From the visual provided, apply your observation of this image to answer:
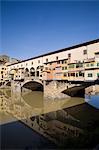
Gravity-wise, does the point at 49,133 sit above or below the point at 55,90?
below

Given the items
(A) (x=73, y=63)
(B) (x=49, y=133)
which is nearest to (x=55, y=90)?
(A) (x=73, y=63)

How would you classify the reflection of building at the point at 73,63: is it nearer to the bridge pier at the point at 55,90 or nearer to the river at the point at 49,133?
the bridge pier at the point at 55,90

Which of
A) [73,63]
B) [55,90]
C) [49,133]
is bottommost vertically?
[49,133]

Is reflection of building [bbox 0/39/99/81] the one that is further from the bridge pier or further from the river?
the river

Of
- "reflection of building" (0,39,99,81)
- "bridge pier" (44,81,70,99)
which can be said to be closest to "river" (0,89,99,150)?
"reflection of building" (0,39,99,81)

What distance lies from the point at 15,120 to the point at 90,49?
590 inches

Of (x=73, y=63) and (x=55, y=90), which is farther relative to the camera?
(x=55, y=90)

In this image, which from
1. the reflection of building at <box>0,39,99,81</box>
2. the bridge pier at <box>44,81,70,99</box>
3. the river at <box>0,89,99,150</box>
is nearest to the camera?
the river at <box>0,89,99,150</box>

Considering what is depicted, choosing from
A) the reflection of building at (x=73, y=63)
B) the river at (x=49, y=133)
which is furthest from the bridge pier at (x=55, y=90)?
the river at (x=49, y=133)

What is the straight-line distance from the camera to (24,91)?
47.5m

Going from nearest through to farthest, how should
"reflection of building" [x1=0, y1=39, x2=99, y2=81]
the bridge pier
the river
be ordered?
the river → "reflection of building" [x1=0, y1=39, x2=99, y2=81] → the bridge pier

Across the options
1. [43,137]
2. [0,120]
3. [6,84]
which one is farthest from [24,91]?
[43,137]

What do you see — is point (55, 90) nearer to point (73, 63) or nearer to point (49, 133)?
point (73, 63)

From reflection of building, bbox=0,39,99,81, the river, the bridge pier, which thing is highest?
reflection of building, bbox=0,39,99,81
